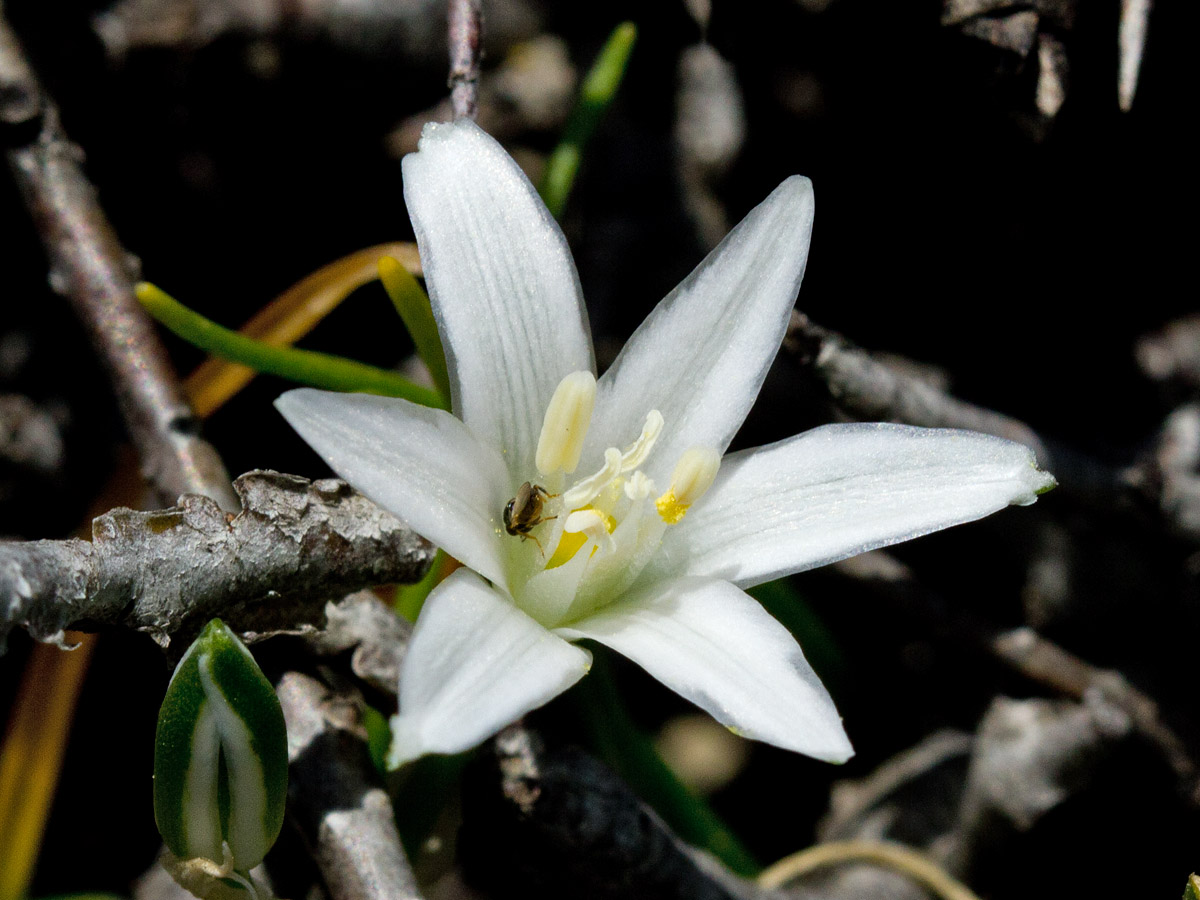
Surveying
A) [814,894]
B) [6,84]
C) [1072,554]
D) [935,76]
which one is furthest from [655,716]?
[6,84]

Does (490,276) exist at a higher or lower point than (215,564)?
higher

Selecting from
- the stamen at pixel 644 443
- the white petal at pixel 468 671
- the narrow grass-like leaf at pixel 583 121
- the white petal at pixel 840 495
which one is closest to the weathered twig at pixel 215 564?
the white petal at pixel 468 671

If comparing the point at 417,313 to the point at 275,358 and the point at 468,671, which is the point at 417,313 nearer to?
the point at 275,358

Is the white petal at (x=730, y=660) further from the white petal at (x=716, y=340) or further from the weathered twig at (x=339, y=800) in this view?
the weathered twig at (x=339, y=800)

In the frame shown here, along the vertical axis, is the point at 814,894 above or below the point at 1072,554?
below

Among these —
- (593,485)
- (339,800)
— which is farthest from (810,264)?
(339,800)

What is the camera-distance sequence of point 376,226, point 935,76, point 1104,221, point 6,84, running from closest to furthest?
point 6,84
point 935,76
point 1104,221
point 376,226

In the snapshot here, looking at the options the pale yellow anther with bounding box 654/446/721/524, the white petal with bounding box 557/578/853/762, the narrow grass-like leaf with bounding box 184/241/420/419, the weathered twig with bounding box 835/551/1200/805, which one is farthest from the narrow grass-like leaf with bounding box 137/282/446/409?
the weathered twig with bounding box 835/551/1200/805

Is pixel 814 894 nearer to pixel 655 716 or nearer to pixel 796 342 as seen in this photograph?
pixel 655 716
